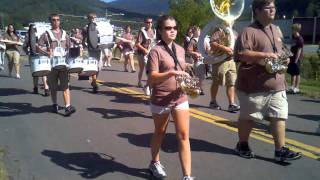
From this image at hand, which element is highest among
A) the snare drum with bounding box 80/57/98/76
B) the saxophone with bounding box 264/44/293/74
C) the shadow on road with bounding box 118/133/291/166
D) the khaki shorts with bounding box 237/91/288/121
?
the saxophone with bounding box 264/44/293/74

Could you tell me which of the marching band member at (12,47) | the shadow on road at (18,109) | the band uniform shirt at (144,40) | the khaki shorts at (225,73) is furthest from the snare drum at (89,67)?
the marching band member at (12,47)

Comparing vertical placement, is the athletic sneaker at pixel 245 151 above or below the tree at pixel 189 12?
below

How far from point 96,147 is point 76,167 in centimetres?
102

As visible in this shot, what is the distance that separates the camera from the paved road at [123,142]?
662cm

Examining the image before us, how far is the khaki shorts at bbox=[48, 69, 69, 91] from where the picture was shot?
10.5m

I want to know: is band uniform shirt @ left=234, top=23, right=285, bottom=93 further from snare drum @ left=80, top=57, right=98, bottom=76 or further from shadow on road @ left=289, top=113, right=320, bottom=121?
snare drum @ left=80, top=57, right=98, bottom=76

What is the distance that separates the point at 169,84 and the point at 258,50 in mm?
1522

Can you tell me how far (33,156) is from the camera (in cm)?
748

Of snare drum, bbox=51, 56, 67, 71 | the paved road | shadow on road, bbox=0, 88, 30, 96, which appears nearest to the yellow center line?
the paved road

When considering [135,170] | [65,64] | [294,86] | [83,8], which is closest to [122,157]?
[135,170]

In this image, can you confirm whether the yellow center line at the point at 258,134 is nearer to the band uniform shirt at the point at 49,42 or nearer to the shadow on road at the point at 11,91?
the band uniform shirt at the point at 49,42

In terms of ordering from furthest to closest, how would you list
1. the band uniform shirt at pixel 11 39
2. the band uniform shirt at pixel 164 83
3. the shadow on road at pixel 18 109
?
the band uniform shirt at pixel 11 39 < the shadow on road at pixel 18 109 < the band uniform shirt at pixel 164 83

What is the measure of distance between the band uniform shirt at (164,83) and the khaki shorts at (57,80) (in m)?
4.88

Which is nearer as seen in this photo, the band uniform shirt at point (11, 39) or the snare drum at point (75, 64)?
the snare drum at point (75, 64)
